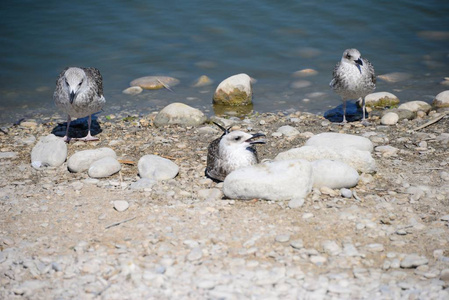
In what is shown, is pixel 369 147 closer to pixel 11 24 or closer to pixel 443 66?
pixel 443 66

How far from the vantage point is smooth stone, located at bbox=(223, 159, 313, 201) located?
19.0ft

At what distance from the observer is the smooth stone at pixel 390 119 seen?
8.77 m

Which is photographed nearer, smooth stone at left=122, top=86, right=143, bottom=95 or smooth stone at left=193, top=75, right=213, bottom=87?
smooth stone at left=122, top=86, right=143, bottom=95

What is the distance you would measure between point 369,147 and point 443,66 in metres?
6.18

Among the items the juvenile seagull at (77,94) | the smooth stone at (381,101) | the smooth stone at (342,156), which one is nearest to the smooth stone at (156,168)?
the smooth stone at (342,156)

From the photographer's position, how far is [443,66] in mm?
12312

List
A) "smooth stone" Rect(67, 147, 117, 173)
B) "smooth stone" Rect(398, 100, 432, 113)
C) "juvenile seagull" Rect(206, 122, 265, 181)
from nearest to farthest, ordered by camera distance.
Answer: "juvenile seagull" Rect(206, 122, 265, 181)
"smooth stone" Rect(67, 147, 117, 173)
"smooth stone" Rect(398, 100, 432, 113)

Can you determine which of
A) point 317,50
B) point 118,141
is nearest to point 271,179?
point 118,141

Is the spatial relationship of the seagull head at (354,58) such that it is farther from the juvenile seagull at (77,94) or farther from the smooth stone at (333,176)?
the juvenile seagull at (77,94)

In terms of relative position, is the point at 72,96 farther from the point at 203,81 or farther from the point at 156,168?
the point at 203,81

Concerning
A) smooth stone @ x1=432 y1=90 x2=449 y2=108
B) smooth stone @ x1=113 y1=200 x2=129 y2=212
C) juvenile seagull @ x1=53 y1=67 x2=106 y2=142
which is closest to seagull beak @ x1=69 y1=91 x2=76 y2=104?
juvenile seagull @ x1=53 y1=67 x2=106 y2=142

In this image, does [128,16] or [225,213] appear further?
[128,16]

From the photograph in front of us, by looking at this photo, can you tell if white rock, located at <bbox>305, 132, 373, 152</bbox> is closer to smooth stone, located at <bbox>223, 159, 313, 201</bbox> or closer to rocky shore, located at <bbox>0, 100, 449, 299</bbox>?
rocky shore, located at <bbox>0, 100, 449, 299</bbox>

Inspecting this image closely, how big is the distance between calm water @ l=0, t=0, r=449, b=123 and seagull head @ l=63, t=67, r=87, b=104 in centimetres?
203
